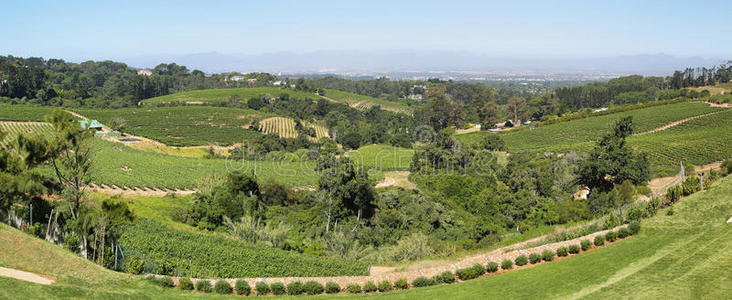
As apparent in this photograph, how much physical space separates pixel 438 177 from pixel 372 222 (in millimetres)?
11686

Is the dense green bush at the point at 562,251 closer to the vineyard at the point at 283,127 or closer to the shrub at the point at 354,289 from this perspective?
the shrub at the point at 354,289

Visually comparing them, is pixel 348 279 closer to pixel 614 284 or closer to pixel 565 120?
pixel 614 284

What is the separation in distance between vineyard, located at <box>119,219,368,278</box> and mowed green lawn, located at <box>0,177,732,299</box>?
2582 millimetres

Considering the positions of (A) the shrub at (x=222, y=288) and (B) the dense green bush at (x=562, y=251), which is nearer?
(A) the shrub at (x=222, y=288)

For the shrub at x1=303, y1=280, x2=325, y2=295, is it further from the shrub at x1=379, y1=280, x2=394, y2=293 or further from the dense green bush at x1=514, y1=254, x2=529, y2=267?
the dense green bush at x1=514, y1=254, x2=529, y2=267

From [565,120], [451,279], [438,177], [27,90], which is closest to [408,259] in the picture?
[451,279]

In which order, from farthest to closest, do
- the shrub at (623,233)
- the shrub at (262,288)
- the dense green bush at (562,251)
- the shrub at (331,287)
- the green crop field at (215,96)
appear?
the green crop field at (215,96) → the shrub at (623,233) → the dense green bush at (562,251) → the shrub at (331,287) → the shrub at (262,288)

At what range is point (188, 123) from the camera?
83.4 m

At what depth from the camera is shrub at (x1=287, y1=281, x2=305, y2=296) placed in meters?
15.8

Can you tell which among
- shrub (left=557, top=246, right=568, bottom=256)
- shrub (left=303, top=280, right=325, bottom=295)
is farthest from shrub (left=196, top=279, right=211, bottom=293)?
shrub (left=557, top=246, right=568, bottom=256)

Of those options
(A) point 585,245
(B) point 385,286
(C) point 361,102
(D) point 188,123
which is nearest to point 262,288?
(B) point 385,286

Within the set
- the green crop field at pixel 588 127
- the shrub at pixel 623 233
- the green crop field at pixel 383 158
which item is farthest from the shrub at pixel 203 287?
the green crop field at pixel 588 127

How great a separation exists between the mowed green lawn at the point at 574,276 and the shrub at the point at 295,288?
0.40m

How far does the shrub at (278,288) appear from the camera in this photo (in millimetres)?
15734
